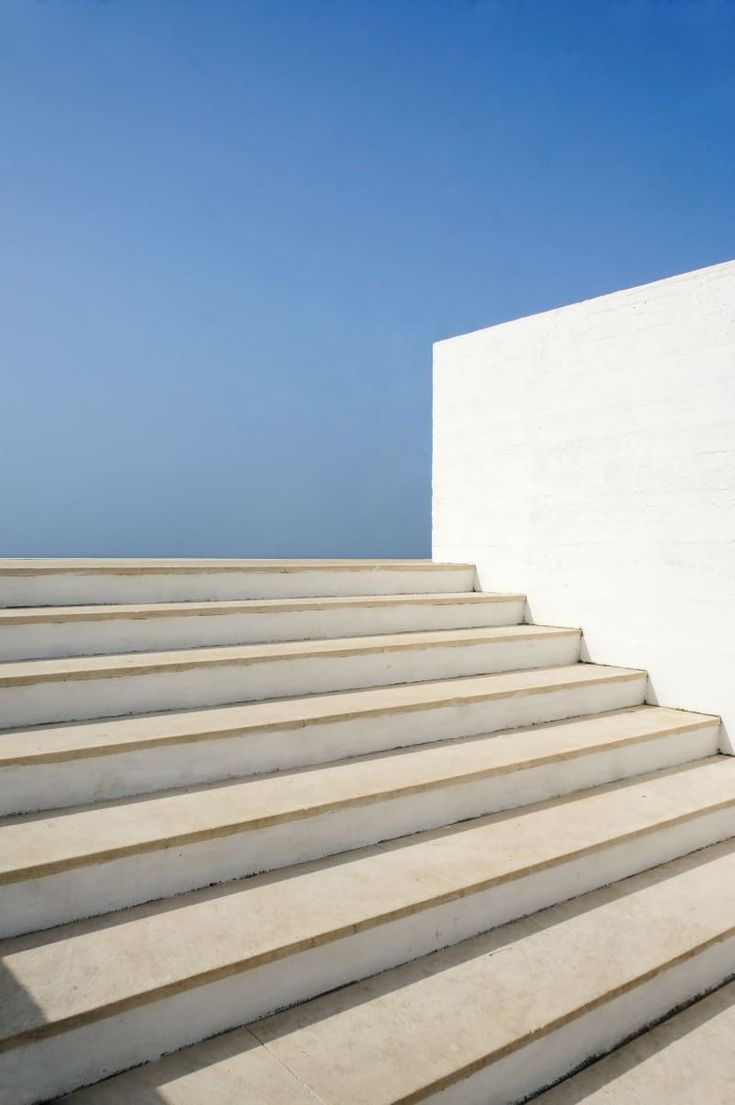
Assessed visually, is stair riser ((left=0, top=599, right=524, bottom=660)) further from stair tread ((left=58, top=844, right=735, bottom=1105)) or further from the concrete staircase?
stair tread ((left=58, top=844, right=735, bottom=1105))

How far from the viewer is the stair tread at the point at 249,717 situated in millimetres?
1777

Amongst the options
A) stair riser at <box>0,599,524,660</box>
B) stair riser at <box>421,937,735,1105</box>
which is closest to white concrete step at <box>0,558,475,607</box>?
stair riser at <box>0,599,524,660</box>

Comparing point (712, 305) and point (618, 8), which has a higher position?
point (618, 8)

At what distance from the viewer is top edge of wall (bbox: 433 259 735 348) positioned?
9.76ft

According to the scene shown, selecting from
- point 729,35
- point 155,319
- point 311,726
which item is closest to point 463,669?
point 311,726

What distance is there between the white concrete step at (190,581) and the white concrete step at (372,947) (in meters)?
1.33

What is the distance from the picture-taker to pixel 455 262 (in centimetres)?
2316

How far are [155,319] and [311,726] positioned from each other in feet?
94.6

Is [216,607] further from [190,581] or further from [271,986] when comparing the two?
[271,986]

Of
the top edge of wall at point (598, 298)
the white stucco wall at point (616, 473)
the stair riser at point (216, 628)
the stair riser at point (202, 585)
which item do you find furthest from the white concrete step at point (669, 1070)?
the top edge of wall at point (598, 298)

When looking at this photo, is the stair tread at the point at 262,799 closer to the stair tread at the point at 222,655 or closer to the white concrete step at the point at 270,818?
the white concrete step at the point at 270,818

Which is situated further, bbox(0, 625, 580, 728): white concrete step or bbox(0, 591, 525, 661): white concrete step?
bbox(0, 591, 525, 661): white concrete step

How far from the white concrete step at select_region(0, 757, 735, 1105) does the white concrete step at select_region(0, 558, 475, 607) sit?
1.33 meters

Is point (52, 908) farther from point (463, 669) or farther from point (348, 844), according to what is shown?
point (463, 669)
